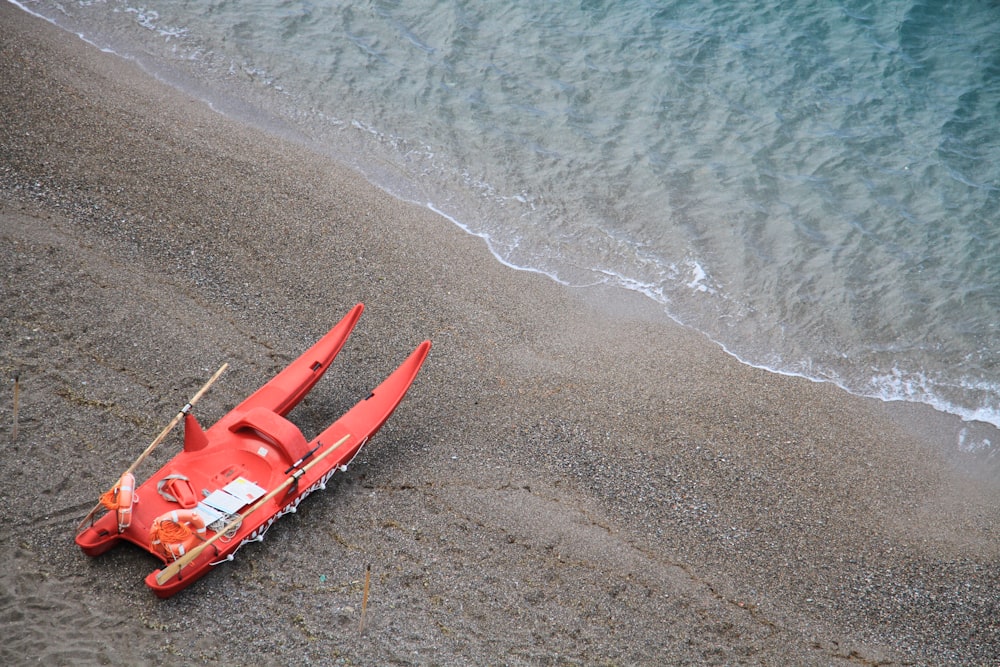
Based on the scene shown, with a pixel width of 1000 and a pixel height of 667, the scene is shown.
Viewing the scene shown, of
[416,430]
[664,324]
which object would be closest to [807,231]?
[664,324]

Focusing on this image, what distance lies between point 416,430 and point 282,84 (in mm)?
8648

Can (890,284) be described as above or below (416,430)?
below

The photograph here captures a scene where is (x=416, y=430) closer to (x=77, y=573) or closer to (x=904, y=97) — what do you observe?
(x=77, y=573)

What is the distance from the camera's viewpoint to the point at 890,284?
11.5m

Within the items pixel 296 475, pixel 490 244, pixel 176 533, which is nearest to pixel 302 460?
pixel 296 475

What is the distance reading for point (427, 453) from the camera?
25.7 feet

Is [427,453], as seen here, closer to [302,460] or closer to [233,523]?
[302,460]

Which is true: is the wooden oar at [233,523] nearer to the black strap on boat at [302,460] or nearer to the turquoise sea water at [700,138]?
the black strap on boat at [302,460]

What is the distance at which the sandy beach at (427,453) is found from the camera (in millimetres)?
6262

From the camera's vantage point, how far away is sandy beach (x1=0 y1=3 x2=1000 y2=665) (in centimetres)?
626

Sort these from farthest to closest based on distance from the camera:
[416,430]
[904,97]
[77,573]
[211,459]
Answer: [904,97] → [416,430] → [211,459] → [77,573]

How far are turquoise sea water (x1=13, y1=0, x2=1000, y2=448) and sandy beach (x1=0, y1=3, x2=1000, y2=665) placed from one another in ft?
3.72

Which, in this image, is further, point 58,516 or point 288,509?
point 288,509

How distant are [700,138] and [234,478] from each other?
10.6 metres
